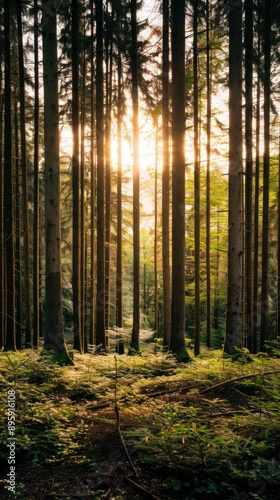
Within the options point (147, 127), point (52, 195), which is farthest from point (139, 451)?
point (147, 127)

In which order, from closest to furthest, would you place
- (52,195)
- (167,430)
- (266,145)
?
(167,430) → (52,195) → (266,145)

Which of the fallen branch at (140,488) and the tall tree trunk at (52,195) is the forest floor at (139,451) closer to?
the fallen branch at (140,488)

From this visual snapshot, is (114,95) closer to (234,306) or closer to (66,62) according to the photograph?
(66,62)

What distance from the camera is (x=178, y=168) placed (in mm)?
8750

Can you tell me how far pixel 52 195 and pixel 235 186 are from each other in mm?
4880

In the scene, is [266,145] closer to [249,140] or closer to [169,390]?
[249,140]

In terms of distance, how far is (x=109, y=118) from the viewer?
1306 cm

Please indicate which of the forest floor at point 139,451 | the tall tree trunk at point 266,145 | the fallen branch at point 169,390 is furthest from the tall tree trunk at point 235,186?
the forest floor at point 139,451

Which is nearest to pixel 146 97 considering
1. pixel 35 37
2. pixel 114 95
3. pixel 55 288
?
pixel 114 95

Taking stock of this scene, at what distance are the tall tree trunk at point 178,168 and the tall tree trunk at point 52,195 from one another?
3197mm

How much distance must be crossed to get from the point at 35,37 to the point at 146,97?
4774 mm

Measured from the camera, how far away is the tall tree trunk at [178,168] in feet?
28.0

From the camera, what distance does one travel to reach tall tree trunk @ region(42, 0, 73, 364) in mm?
7602

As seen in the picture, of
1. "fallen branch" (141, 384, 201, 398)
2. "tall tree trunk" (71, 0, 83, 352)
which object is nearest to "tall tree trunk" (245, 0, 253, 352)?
"fallen branch" (141, 384, 201, 398)
